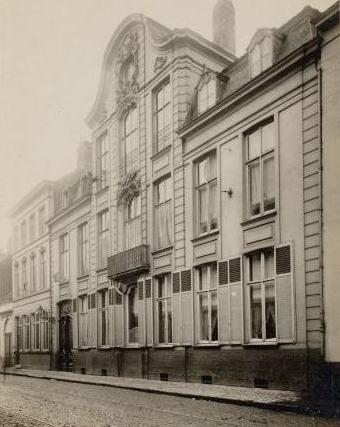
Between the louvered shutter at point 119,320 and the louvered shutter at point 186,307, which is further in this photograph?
the louvered shutter at point 119,320

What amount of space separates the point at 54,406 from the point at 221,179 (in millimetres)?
7648

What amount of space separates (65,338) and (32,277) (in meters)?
7.26

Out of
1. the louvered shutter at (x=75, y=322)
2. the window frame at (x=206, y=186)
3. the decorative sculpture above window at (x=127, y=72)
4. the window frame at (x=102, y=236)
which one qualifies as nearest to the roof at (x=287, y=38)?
the window frame at (x=206, y=186)

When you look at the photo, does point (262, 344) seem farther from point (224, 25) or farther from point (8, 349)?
point (8, 349)

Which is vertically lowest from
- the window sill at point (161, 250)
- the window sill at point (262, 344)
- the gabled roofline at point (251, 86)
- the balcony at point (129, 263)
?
the window sill at point (262, 344)

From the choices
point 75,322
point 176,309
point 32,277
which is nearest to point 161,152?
point 176,309

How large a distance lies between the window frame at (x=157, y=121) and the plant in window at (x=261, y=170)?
472cm

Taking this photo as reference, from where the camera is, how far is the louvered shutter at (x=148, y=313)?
65.3 feet

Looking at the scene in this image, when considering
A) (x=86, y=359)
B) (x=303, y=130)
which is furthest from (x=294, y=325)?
(x=86, y=359)

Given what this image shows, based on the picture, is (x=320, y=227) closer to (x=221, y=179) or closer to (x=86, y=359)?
(x=221, y=179)

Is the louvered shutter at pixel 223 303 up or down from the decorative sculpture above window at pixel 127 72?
down

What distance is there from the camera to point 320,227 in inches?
501

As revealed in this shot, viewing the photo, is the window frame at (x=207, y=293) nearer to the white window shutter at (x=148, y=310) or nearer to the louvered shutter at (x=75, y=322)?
A: the white window shutter at (x=148, y=310)

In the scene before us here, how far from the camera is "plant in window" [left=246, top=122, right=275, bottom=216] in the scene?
1488 centimetres
